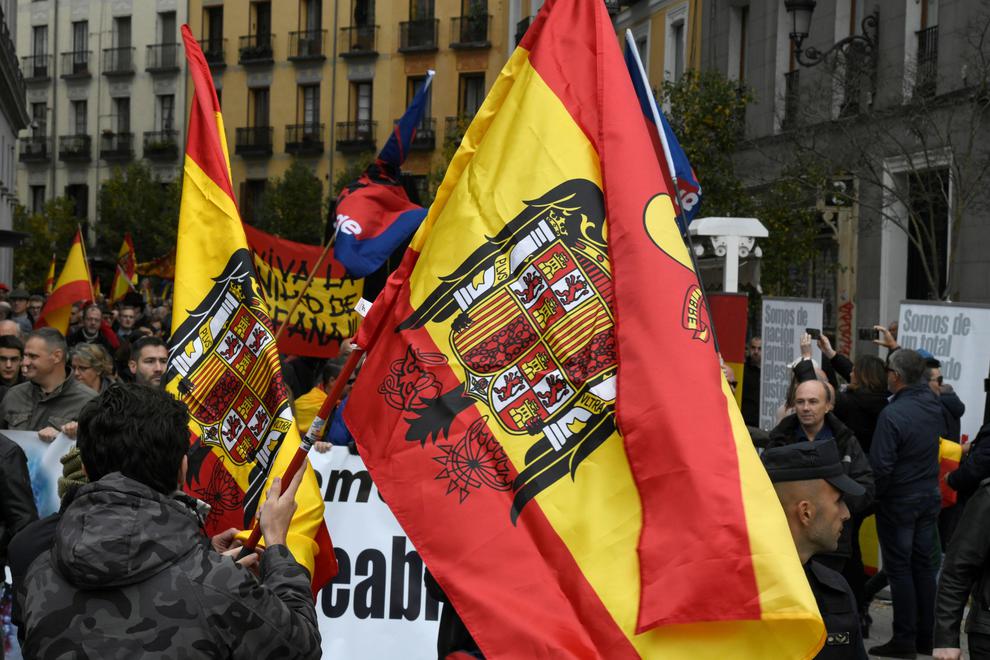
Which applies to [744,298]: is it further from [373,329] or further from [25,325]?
[25,325]

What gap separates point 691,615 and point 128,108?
5851 centimetres

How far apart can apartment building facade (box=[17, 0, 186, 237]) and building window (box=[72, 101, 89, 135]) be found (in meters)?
0.04

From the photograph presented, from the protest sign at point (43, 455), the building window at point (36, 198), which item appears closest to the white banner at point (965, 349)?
the protest sign at point (43, 455)

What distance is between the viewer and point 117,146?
5847 centimetres

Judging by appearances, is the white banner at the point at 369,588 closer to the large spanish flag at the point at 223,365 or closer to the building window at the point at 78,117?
the large spanish flag at the point at 223,365

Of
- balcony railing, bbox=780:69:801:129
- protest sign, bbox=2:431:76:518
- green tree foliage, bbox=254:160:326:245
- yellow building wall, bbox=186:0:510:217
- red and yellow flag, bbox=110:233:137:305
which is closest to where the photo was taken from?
protest sign, bbox=2:431:76:518

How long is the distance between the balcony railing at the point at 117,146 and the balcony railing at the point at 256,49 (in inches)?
253

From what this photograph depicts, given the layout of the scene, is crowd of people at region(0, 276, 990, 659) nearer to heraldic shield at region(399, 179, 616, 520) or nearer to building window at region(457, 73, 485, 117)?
heraldic shield at region(399, 179, 616, 520)

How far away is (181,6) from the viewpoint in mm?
57344

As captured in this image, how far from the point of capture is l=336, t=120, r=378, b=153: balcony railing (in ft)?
169

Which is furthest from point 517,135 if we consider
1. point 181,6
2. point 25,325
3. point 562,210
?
point 181,6

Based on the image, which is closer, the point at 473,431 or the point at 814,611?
the point at 814,611

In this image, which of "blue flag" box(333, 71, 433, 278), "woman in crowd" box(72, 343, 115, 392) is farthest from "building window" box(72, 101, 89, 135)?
"woman in crowd" box(72, 343, 115, 392)

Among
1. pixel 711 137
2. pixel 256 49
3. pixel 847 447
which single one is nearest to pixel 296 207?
pixel 256 49
